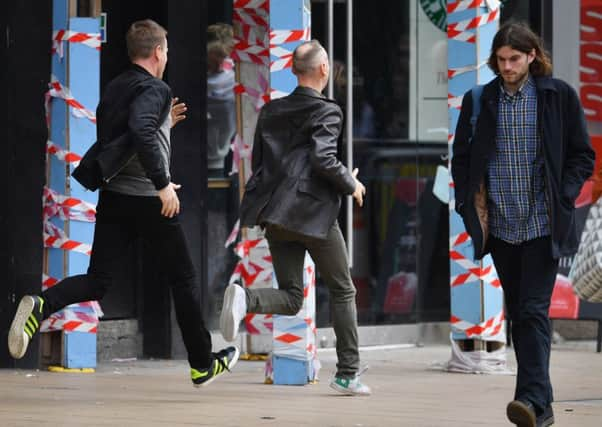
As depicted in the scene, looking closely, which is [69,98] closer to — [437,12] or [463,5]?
[463,5]

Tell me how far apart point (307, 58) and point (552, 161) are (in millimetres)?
1883

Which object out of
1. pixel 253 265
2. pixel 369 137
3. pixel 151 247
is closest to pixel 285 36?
pixel 151 247

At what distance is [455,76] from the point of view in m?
9.59

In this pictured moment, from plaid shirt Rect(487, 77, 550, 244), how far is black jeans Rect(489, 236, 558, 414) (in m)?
0.08

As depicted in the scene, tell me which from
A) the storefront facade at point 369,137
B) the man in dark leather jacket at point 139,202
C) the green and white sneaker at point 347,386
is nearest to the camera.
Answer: the man in dark leather jacket at point 139,202

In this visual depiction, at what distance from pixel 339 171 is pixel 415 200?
4778 mm

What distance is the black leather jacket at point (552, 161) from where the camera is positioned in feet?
20.6

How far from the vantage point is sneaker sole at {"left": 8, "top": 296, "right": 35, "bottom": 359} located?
712cm

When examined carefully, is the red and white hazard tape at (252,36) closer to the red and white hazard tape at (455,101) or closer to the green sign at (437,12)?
the red and white hazard tape at (455,101)

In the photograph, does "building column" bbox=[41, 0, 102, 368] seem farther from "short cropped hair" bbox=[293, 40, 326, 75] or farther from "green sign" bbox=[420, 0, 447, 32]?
"green sign" bbox=[420, 0, 447, 32]

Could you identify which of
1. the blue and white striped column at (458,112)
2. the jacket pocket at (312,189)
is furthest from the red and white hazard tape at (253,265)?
the jacket pocket at (312,189)

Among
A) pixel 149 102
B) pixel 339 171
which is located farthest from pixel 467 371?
pixel 149 102

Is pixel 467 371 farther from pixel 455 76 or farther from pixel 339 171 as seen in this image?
pixel 339 171

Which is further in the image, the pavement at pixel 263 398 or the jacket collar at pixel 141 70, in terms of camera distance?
the jacket collar at pixel 141 70
